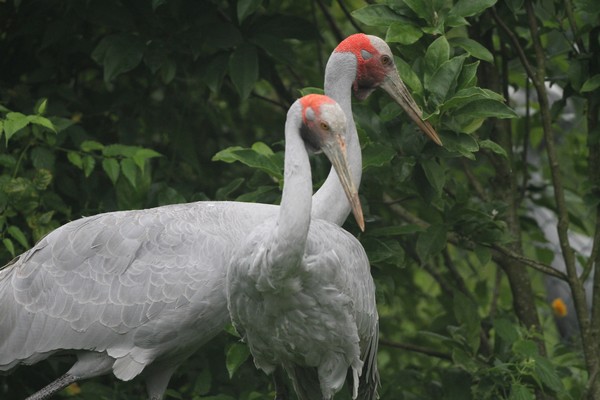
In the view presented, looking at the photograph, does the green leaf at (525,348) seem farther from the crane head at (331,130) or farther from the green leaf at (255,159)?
the crane head at (331,130)

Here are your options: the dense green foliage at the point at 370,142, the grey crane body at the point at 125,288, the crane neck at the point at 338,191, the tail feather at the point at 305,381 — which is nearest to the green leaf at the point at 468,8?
the dense green foliage at the point at 370,142

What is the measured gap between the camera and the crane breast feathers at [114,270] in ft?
13.6

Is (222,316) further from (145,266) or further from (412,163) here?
(412,163)

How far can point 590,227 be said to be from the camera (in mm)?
6117

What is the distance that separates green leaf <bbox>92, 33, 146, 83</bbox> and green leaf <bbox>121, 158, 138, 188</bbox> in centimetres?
41

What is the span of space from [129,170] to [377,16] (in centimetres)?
125

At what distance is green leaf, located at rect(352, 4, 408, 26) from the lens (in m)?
4.19

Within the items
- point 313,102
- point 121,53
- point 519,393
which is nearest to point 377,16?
point 313,102

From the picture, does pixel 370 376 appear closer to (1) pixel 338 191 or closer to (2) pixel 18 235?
(1) pixel 338 191

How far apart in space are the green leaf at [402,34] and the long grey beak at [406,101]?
267 mm

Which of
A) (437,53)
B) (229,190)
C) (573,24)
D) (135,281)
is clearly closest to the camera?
(437,53)

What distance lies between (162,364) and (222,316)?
453mm

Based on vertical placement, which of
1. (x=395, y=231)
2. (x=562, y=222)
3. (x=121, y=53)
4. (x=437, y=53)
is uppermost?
(x=437, y=53)

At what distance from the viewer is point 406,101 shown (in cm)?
433
